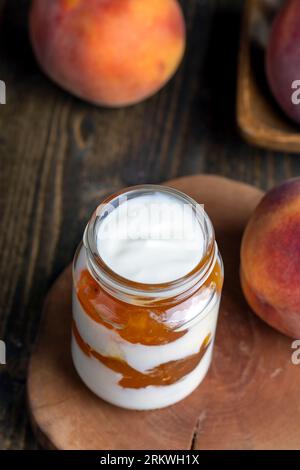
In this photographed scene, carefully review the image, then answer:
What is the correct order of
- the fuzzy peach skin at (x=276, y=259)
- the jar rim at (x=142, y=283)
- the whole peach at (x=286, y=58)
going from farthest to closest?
1. the whole peach at (x=286, y=58)
2. the fuzzy peach skin at (x=276, y=259)
3. the jar rim at (x=142, y=283)

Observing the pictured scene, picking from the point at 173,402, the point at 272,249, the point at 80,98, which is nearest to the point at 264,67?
the point at 80,98

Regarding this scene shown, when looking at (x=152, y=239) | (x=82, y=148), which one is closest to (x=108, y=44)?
(x=82, y=148)

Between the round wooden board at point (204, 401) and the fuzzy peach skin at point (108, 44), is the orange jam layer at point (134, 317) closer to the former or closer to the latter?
the round wooden board at point (204, 401)

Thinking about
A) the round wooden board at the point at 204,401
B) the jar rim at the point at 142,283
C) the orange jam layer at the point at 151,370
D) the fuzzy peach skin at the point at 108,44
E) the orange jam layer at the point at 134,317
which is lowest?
the round wooden board at the point at 204,401

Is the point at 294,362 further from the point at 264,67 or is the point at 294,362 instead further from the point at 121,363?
the point at 264,67

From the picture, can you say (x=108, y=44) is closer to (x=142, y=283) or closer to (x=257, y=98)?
(x=257, y=98)

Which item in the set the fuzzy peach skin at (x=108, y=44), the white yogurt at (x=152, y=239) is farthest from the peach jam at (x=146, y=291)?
the fuzzy peach skin at (x=108, y=44)
